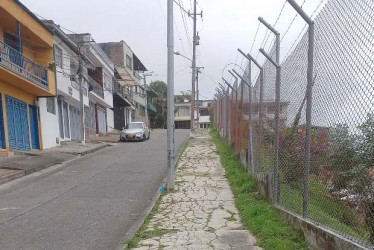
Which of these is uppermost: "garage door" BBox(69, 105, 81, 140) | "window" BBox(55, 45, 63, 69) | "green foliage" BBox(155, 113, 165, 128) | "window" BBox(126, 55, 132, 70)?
"window" BBox(126, 55, 132, 70)

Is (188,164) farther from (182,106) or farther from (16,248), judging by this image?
(182,106)

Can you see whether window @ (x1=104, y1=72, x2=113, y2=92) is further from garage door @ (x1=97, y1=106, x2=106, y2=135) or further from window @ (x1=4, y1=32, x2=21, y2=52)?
window @ (x1=4, y1=32, x2=21, y2=52)

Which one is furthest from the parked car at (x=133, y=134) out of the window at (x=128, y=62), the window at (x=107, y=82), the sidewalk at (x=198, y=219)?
the window at (x=128, y=62)

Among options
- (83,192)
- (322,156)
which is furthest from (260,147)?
(83,192)

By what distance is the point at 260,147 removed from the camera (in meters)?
7.71

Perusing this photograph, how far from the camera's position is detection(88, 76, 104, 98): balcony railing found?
28.5 meters

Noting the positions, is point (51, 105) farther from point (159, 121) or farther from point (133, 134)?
point (159, 121)

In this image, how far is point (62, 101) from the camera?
74.6ft

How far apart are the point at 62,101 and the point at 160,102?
43903 mm

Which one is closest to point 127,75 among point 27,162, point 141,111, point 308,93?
point 141,111

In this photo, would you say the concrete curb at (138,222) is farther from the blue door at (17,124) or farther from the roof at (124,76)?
the roof at (124,76)

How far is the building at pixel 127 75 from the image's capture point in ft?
139

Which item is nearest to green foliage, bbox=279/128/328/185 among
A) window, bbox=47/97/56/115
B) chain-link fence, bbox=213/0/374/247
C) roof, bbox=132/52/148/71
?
chain-link fence, bbox=213/0/374/247

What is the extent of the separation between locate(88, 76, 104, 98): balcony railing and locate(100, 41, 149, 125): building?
30.8 feet
